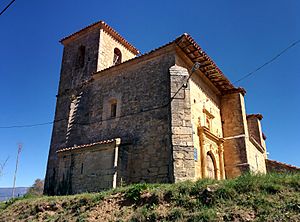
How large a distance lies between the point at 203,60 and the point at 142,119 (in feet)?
13.3

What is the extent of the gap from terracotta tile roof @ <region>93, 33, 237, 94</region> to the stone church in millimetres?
47

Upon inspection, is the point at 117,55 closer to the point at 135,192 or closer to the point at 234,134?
the point at 234,134

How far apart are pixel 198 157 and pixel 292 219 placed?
625 cm

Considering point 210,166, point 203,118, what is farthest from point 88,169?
point 203,118

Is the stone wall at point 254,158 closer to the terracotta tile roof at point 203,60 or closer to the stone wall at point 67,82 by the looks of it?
the terracotta tile roof at point 203,60

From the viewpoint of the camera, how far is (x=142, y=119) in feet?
36.0

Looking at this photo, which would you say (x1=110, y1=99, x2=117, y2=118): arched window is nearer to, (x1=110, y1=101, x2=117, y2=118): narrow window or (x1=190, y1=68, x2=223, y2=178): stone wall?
(x1=110, y1=101, x2=117, y2=118): narrow window

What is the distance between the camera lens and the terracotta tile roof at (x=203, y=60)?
10.9m

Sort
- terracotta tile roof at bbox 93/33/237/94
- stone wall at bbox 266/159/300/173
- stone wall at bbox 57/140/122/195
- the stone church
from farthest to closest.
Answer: stone wall at bbox 266/159/300/173 < terracotta tile roof at bbox 93/33/237/94 < the stone church < stone wall at bbox 57/140/122/195

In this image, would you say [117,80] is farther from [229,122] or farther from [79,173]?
[229,122]

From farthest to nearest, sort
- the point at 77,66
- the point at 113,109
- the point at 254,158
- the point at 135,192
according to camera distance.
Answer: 1. the point at 77,66
2. the point at 254,158
3. the point at 113,109
4. the point at 135,192

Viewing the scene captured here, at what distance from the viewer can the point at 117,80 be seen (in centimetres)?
1284

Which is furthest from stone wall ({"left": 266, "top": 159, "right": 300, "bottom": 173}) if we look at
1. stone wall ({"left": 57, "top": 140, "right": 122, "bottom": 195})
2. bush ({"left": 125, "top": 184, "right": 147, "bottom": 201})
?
bush ({"left": 125, "top": 184, "right": 147, "bottom": 201})

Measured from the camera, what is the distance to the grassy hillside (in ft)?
17.1
